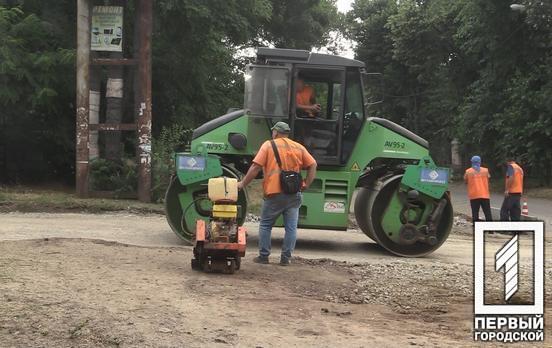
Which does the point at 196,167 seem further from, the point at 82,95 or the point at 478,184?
the point at 82,95

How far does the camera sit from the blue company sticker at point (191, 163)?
10195 millimetres

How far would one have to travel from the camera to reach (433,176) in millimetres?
10391

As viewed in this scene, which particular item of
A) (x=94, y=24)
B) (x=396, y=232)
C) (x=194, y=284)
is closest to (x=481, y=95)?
(x=94, y=24)

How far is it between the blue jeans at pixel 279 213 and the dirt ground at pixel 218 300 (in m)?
0.27

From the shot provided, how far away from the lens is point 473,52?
33594 mm

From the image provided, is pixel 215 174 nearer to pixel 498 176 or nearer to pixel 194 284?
pixel 194 284

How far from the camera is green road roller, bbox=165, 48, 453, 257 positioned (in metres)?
10.4

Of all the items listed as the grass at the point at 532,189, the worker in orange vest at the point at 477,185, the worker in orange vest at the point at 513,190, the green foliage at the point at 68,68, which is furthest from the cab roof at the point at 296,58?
the grass at the point at 532,189

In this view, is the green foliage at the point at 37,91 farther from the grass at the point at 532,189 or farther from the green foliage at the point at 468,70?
the grass at the point at 532,189

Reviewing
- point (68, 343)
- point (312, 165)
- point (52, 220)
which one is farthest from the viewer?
point (52, 220)

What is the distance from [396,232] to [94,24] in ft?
33.2

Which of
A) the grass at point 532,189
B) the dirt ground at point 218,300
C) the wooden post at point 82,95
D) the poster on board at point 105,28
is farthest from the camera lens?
the grass at point 532,189

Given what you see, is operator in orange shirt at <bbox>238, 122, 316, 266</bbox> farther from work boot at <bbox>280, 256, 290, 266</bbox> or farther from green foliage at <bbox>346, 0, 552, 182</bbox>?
green foliage at <bbox>346, 0, 552, 182</bbox>

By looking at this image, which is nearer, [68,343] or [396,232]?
[68,343]
